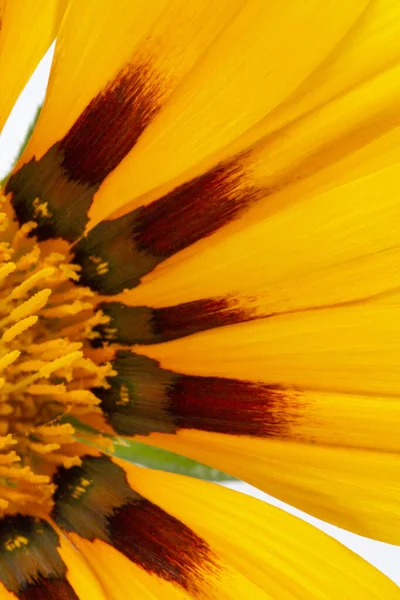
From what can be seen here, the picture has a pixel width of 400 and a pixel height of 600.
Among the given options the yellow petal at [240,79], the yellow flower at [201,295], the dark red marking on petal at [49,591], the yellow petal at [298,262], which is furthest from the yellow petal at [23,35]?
the dark red marking on petal at [49,591]

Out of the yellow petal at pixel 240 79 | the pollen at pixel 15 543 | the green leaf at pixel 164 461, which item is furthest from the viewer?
the green leaf at pixel 164 461

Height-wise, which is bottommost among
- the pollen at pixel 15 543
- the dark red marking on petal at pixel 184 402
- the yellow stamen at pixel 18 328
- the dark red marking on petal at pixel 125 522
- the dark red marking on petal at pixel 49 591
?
the dark red marking on petal at pixel 49 591

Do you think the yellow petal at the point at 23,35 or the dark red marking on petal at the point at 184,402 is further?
the dark red marking on petal at the point at 184,402

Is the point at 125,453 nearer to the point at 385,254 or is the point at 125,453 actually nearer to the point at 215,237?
the point at 215,237

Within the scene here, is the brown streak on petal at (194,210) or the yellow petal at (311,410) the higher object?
the brown streak on petal at (194,210)

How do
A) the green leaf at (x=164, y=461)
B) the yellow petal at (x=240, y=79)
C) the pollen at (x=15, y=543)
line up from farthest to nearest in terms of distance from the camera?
1. the green leaf at (x=164, y=461)
2. the pollen at (x=15, y=543)
3. the yellow petal at (x=240, y=79)

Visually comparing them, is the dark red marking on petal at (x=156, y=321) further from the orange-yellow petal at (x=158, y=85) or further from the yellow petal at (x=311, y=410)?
the orange-yellow petal at (x=158, y=85)
